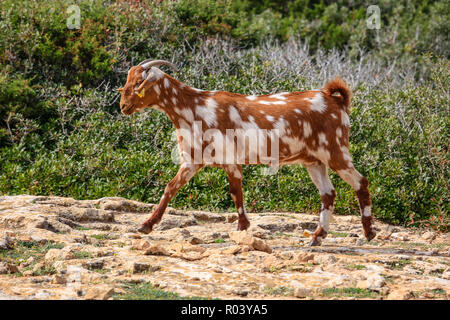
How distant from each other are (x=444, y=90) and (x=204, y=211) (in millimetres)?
6481

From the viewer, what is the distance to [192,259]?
5.83m

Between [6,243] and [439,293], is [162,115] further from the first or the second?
[439,293]

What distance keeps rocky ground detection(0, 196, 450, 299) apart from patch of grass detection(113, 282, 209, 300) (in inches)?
0.6

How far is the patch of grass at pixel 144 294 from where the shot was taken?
15.5ft

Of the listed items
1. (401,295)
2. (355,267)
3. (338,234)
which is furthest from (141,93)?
(401,295)

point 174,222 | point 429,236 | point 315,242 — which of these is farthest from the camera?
point 429,236

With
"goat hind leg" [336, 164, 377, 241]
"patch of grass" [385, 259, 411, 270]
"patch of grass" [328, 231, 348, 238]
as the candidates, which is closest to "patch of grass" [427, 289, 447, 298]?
"patch of grass" [385, 259, 411, 270]

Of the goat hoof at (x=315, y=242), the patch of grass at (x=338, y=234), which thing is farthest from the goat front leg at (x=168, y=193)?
the patch of grass at (x=338, y=234)

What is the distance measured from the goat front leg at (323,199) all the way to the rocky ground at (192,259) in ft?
0.51

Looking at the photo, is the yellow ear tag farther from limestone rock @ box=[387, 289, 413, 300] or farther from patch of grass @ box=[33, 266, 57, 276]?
limestone rock @ box=[387, 289, 413, 300]

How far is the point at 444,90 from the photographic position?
12758 millimetres

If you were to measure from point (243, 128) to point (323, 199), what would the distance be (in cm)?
128

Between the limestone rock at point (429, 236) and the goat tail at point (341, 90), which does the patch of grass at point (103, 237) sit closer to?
the goat tail at point (341, 90)

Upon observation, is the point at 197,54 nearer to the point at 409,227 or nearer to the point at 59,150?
the point at 59,150
